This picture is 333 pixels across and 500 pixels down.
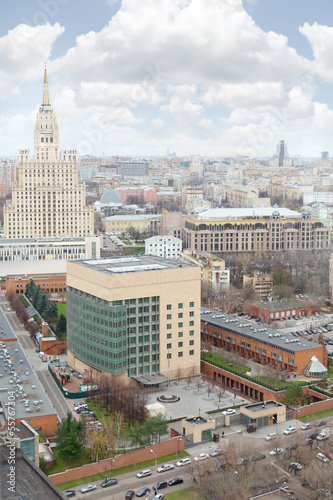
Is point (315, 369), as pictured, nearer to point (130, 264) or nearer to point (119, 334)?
point (119, 334)

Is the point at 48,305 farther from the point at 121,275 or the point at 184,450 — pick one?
the point at 184,450

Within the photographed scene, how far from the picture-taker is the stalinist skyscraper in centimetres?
4744

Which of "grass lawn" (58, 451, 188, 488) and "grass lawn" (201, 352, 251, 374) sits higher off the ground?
"grass lawn" (201, 352, 251, 374)

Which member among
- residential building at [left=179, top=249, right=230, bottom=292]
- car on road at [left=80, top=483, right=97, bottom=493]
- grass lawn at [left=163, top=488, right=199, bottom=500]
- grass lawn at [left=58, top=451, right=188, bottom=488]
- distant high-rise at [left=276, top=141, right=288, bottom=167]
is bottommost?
grass lawn at [left=163, top=488, right=199, bottom=500]

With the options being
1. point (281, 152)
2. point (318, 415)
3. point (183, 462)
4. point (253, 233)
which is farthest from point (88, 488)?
point (281, 152)

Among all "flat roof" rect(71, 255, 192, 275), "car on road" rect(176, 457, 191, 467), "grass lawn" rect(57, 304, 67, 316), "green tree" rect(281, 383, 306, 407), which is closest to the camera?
"car on road" rect(176, 457, 191, 467)

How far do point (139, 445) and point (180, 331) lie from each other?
6435mm

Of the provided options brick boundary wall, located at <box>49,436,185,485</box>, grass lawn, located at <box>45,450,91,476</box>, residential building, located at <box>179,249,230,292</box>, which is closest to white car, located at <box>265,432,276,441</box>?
brick boundary wall, located at <box>49,436,185,485</box>

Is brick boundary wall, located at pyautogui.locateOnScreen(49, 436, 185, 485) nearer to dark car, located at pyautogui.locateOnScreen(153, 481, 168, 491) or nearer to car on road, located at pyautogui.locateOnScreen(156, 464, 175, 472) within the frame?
car on road, located at pyautogui.locateOnScreen(156, 464, 175, 472)

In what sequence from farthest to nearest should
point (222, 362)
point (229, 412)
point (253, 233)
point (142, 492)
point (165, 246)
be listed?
point (253, 233)
point (165, 246)
point (222, 362)
point (229, 412)
point (142, 492)

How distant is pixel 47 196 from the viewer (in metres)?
47.7

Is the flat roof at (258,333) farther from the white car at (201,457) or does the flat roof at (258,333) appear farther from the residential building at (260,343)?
the white car at (201,457)

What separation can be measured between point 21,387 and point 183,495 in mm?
6585

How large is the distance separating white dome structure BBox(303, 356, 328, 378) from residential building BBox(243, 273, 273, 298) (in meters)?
14.8
